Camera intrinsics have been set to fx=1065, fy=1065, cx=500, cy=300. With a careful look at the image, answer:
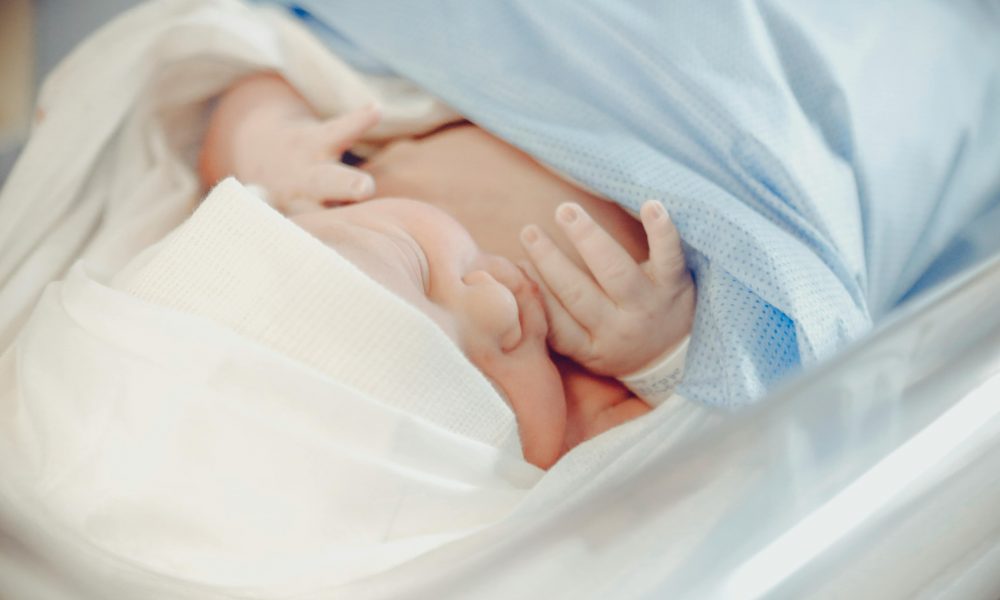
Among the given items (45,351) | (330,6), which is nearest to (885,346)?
(45,351)

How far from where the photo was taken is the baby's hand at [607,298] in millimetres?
691

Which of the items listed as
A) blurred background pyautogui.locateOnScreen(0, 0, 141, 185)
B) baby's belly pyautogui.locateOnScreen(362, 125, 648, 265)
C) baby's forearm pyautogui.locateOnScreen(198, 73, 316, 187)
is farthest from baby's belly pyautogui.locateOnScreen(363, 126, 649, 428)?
blurred background pyautogui.locateOnScreen(0, 0, 141, 185)

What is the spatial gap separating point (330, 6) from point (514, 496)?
46 centimetres

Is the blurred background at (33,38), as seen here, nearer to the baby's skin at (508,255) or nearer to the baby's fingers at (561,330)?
the baby's skin at (508,255)

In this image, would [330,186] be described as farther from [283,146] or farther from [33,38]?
[33,38]

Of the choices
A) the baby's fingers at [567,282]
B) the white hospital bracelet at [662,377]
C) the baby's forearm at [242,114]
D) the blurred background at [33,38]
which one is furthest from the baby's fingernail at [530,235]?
the blurred background at [33,38]

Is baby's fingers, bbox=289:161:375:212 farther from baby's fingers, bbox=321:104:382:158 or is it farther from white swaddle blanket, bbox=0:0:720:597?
white swaddle blanket, bbox=0:0:720:597

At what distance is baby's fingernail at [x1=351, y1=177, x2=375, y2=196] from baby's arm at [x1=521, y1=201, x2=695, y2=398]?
12cm

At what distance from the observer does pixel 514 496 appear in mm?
582

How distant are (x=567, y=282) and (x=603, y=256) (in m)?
0.03

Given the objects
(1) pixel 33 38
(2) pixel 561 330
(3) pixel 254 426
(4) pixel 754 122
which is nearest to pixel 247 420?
(3) pixel 254 426

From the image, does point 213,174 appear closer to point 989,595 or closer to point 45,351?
point 45,351

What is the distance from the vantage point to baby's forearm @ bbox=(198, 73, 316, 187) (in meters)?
0.84

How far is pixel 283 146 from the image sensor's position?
0.81 metres
